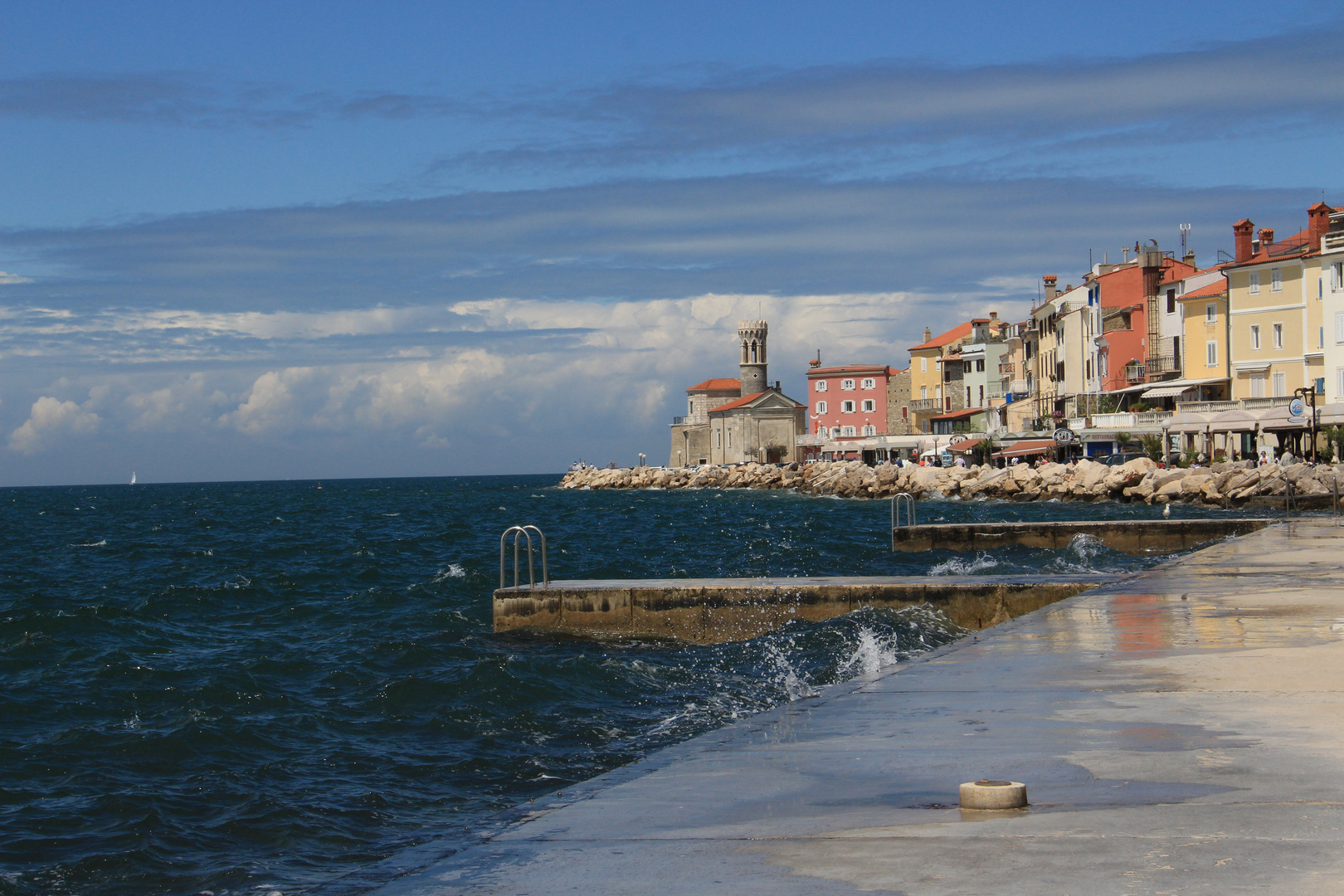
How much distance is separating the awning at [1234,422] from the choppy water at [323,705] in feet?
93.0

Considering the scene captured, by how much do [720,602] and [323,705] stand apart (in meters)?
5.19

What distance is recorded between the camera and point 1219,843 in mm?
4047

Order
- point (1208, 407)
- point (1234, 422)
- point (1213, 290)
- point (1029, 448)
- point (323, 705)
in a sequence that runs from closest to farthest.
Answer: point (323, 705) < point (1234, 422) < point (1208, 407) < point (1213, 290) < point (1029, 448)

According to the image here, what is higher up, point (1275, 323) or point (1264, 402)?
point (1275, 323)

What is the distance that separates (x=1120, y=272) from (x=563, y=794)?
6973cm

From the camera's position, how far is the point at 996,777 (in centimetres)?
529

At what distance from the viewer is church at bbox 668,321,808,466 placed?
398ft

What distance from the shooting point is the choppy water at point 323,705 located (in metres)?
8.11

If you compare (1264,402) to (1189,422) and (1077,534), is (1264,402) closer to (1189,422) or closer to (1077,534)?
(1189,422)

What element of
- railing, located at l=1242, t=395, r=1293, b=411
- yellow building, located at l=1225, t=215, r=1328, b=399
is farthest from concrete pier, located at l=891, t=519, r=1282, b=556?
yellow building, located at l=1225, t=215, r=1328, b=399

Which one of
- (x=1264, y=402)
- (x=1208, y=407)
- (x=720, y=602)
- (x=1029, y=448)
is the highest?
(x=1264, y=402)

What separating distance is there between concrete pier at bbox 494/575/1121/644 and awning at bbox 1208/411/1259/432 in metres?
38.7

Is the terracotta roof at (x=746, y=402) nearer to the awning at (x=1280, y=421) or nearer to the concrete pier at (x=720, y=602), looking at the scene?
the awning at (x=1280, y=421)

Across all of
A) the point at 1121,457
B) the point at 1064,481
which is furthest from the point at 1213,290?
the point at 1064,481
